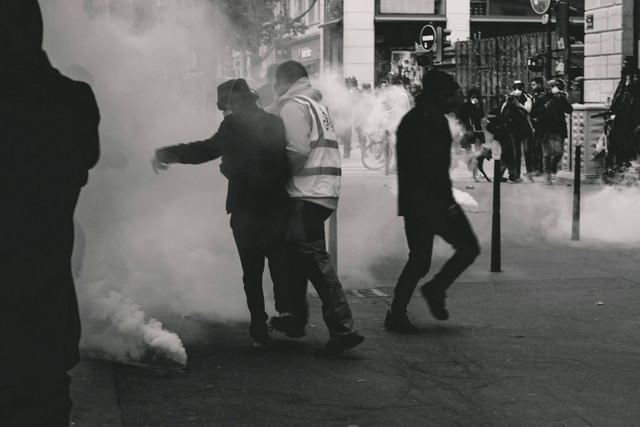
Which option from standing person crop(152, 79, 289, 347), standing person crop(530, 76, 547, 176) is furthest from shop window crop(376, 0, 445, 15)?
standing person crop(152, 79, 289, 347)

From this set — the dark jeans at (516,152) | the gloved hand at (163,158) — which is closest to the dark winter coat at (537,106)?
the dark jeans at (516,152)

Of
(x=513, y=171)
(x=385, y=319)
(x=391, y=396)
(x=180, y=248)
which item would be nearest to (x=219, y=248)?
(x=180, y=248)

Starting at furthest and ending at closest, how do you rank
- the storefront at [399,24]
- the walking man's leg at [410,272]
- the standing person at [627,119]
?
the storefront at [399,24], the standing person at [627,119], the walking man's leg at [410,272]

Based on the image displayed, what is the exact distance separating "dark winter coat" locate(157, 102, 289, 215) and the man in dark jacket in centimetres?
384

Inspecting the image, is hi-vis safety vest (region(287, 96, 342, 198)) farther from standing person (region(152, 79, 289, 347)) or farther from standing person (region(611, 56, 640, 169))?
standing person (region(611, 56, 640, 169))

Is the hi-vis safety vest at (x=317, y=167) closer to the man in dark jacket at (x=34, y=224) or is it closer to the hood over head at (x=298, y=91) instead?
the hood over head at (x=298, y=91)

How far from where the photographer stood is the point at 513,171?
20.5 m

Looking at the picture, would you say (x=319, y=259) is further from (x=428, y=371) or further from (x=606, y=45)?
(x=606, y=45)

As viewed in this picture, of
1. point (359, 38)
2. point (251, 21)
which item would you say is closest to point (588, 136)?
point (251, 21)

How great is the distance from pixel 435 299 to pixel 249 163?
1.54m

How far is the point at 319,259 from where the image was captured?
6566mm

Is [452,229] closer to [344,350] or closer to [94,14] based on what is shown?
[344,350]

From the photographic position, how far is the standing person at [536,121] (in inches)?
799

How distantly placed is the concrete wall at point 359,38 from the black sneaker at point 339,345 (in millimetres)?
36748
